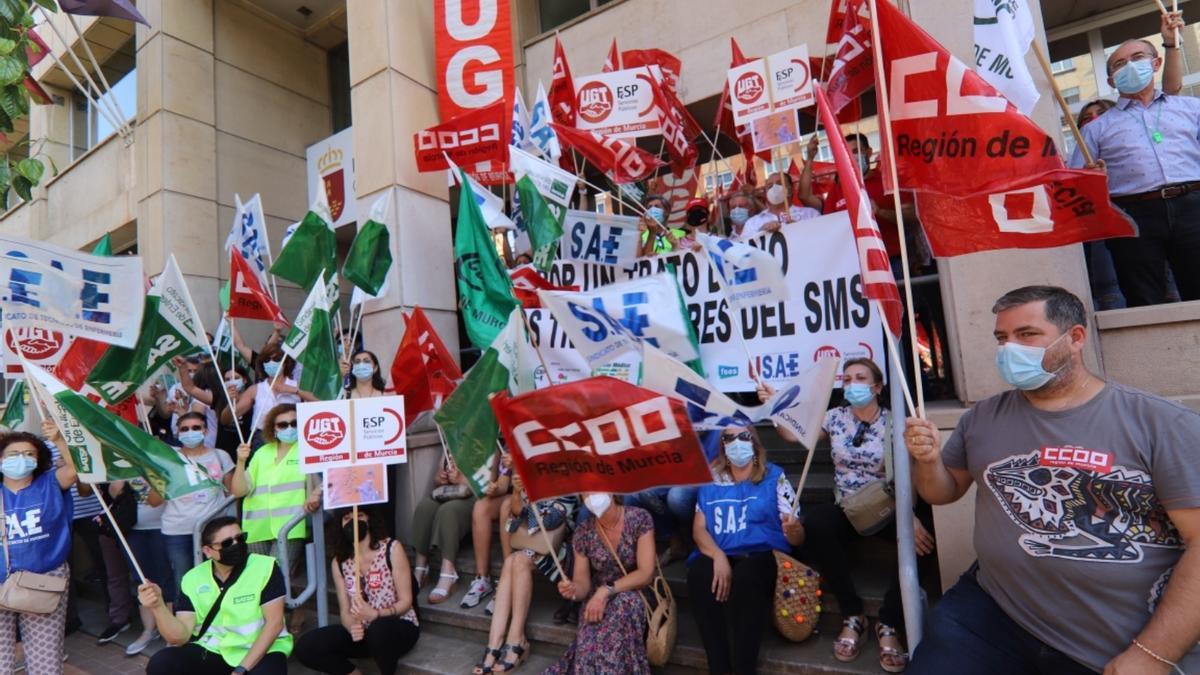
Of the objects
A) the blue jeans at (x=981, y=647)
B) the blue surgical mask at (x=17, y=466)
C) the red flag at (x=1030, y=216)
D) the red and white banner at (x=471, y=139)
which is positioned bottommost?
the blue jeans at (x=981, y=647)

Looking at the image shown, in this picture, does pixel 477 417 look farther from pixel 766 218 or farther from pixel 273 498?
pixel 766 218

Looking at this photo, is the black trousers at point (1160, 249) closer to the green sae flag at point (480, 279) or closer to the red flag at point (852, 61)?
the red flag at point (852, 61)

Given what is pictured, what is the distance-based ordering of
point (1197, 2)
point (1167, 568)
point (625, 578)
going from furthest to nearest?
point (1197, 2)
point (625, 578)
point (1167, 568)

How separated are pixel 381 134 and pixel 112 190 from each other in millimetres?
8129

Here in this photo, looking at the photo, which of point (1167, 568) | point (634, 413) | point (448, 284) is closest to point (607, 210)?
point (448, 284)

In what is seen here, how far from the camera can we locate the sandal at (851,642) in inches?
Result: 146

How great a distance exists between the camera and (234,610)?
4.26m

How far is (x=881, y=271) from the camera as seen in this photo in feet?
9.96

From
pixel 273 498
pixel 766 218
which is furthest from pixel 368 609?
pixel 766 218

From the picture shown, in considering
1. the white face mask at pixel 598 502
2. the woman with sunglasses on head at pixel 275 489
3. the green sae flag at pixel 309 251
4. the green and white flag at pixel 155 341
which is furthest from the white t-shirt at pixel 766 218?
the green and white flag at pixel 155 341

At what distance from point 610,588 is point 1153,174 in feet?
13.9

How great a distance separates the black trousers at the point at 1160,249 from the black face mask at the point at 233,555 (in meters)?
6.03

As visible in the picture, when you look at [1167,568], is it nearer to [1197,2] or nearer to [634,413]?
[634,413]

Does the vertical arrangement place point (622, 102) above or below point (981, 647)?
above
